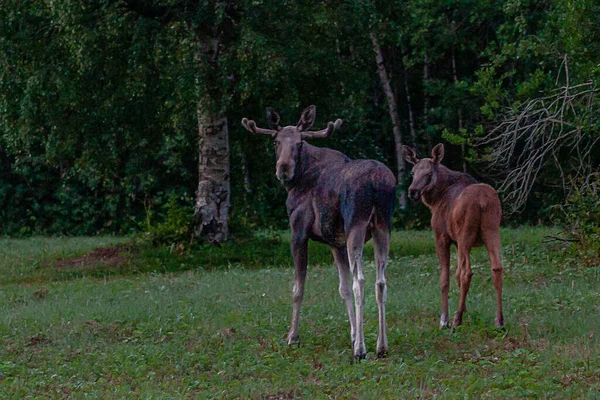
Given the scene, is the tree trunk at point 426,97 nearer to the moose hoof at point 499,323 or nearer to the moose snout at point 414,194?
the moose snout at point 414,194

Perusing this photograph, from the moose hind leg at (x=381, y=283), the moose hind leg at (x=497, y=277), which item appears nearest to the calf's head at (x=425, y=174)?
the moose hind leg at (x=497, y=277)

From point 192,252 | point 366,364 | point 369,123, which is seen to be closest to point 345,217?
point 366,364

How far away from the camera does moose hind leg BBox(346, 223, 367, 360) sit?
999cm

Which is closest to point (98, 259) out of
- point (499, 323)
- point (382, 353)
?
point (499, 323)

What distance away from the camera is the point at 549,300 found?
12969mm

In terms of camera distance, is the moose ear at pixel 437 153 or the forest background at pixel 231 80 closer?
the moose ear at pixel 437 153

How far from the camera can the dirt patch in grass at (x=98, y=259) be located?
2017 centimetres

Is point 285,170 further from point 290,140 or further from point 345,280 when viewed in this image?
point 345,280

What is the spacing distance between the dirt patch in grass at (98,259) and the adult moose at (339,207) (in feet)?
31.2

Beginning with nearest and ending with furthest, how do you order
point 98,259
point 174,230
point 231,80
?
point 231,80, point 98,259, point 174,230

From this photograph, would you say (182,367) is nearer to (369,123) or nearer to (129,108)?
(129,108)

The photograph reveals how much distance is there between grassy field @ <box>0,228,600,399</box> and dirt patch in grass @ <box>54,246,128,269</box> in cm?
→ 143

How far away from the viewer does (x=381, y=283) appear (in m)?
10.1

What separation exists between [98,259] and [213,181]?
107 inches
